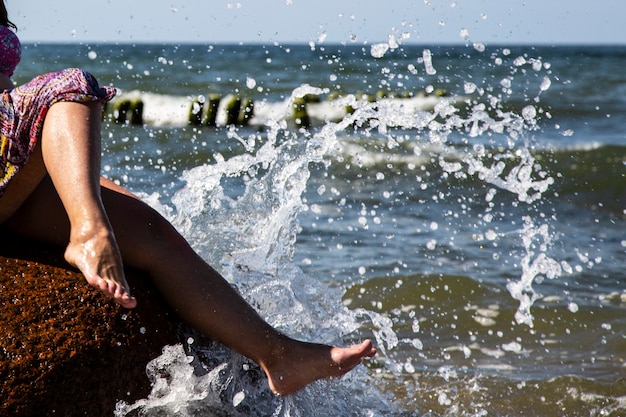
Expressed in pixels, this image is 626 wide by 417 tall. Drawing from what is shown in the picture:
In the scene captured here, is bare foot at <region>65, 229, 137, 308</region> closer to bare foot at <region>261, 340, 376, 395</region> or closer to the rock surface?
the rock surface

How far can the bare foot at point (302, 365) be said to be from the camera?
112 inches

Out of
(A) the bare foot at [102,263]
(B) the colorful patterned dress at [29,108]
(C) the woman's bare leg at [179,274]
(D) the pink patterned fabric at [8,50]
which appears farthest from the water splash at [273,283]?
(D) the pink patterned fabric at [8,50]

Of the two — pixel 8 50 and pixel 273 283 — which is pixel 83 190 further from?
pixel 273 283

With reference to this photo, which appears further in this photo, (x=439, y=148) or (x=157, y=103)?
(x=157, y=103)

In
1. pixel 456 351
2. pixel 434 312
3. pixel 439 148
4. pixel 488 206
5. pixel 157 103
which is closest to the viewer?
pixel 456 351

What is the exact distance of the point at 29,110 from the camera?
2598 mm

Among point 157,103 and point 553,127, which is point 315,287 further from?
point 157,103

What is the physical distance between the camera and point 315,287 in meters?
3.84

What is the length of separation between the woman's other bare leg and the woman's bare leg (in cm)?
21

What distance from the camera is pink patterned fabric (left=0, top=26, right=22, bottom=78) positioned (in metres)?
2.94

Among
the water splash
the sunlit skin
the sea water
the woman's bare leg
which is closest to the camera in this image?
the sunlit skin

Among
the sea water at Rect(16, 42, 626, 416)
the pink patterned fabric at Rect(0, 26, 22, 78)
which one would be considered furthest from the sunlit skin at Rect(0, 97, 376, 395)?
the pink patterned fabric at Rect(0, 26, 22, 78)

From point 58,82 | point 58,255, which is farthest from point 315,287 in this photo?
point 58,82

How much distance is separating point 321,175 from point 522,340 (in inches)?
182
